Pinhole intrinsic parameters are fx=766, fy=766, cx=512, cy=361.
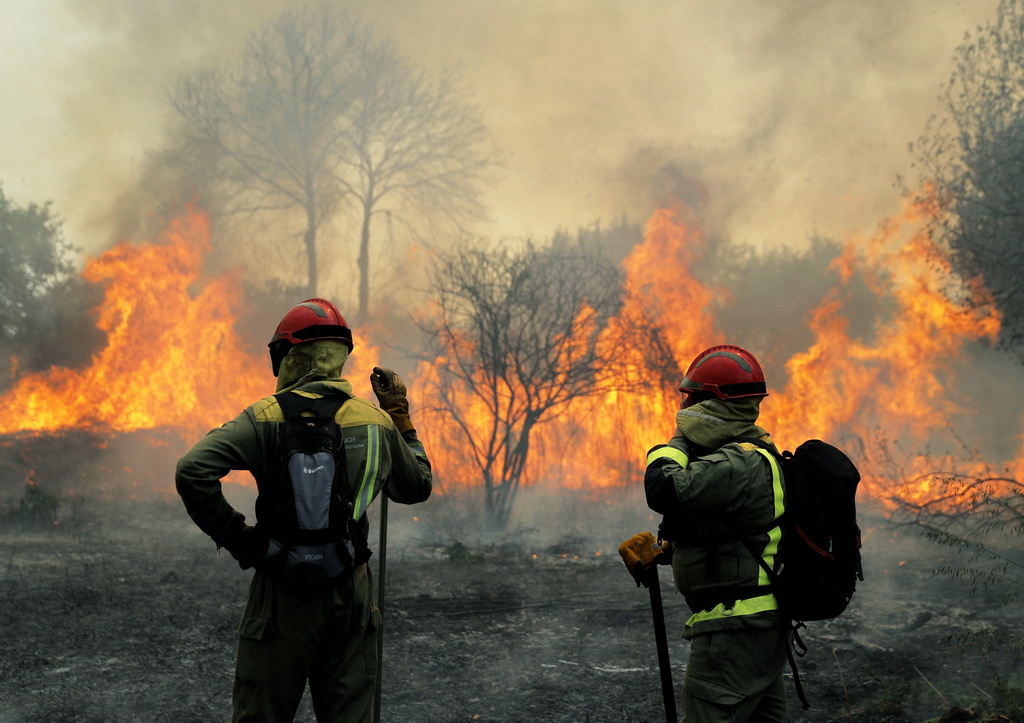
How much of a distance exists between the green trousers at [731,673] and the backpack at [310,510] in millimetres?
1316

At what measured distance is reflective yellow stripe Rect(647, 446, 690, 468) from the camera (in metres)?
2.83

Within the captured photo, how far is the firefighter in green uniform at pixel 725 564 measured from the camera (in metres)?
2.72

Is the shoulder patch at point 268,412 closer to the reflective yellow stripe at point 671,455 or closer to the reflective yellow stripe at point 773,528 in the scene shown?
the reflective yellow stripe at point 671,455

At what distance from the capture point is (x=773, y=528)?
2818 millimetres

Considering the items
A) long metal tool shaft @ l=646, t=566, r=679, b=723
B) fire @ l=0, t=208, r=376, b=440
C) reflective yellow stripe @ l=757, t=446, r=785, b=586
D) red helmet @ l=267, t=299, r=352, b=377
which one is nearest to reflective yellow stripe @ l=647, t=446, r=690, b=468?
reflective yellow stripe @ l=757, t=446, r=785, b=586

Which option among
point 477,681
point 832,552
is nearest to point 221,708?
point 477,681

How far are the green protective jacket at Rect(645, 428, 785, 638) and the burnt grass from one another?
2.26m

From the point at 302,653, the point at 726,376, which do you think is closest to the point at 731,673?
the point at 726,376

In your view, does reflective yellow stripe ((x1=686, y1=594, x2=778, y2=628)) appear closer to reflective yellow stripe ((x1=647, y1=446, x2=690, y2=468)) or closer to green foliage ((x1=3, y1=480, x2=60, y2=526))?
reflective yellow stripe ((x1=647, y1=446, x2=690, y2=468))

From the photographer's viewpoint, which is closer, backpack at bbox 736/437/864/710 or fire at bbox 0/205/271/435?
backpack at bbox 736/437/864/710

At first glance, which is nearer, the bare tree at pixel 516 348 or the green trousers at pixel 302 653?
the green trousers at pixel 302 653

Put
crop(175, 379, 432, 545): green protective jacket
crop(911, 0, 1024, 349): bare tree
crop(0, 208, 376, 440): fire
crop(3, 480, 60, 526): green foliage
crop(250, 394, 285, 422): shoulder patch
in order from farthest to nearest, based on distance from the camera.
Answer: crop(0, 208, 376, 440): fire → crop(3, 480, 60, 526): green foliage → crop(911, 0, 1024, 349): bare tree → crop(250, 394, 285, 422): shoulder patch → crop(175, 379, 432, 545): green protective jacket

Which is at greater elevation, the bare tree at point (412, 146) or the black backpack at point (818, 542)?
the bare tree at point (412, 146)

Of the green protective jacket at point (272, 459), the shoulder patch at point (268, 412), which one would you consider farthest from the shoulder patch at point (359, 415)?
the shoulder patch at point (268, 412)
